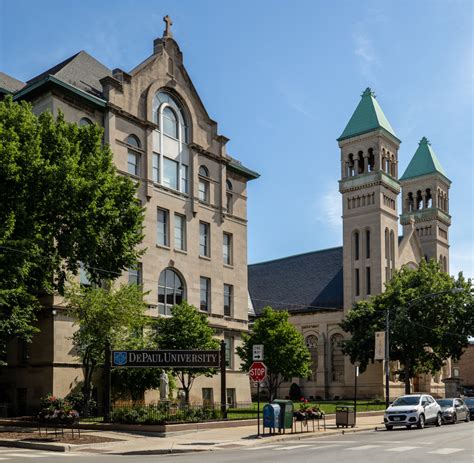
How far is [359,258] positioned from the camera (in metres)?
70.4

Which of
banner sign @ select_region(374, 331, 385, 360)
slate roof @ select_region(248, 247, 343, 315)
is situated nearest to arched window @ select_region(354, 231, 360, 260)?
slate roof @ select_region(248, 247, 343, 315)

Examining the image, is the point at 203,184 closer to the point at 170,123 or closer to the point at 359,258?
the point at 170,123

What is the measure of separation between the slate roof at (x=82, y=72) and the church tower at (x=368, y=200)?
31.8 meters

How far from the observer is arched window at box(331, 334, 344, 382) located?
2800 inches

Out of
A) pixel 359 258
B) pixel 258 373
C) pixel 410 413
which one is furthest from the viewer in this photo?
pixel 359 258

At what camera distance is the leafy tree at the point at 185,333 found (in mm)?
39219

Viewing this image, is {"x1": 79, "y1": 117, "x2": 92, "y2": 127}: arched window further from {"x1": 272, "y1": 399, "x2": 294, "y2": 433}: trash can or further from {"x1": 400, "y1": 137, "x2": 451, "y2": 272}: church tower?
{"x1": 400, "y1": 137, "x2": 451, "y2": 272}: church tower

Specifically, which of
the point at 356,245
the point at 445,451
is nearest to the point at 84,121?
the point at 445,451

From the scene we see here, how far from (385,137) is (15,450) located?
56690mm

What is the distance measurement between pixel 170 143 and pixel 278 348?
49.4 ft

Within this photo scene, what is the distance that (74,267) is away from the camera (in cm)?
3241

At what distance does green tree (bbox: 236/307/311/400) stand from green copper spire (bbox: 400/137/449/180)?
41.6 meters

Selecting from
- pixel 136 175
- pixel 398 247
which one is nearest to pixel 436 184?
pixel 398 247

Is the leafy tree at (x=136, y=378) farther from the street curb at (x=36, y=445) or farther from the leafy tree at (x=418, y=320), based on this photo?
the leafy tree at (x=418, y=320)
